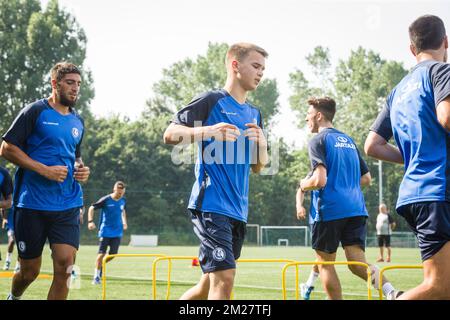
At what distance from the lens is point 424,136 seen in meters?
5.02

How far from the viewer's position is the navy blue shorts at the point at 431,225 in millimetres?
4766

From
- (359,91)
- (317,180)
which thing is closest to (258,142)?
(317,180)

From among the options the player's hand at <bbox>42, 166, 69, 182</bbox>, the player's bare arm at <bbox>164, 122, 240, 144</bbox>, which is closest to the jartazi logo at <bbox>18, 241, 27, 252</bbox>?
the player's hand at <bbox>42, 166, 69, 182</bbox>

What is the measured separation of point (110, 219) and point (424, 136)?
13.3 m

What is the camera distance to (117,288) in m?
13.9

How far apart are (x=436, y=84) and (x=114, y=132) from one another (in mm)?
63552

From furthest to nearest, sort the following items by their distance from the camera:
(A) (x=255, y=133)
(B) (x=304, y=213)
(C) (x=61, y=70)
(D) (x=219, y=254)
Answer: (B) (x=304, y=213)
(C) (x=61, y=70)
(A) (x=255, y=133)
(D) (x=219, y=254)

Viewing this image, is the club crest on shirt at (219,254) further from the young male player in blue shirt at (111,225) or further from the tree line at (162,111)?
the tree line at (162,111)

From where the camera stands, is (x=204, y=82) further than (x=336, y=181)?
Yes

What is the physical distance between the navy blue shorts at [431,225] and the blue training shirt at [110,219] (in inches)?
514

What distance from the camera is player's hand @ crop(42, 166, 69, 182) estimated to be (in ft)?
23.6

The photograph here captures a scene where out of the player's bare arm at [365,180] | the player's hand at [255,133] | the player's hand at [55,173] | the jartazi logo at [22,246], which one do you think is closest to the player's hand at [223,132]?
the player's hand at [255,133]

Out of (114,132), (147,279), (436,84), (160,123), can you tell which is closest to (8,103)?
(114,132)

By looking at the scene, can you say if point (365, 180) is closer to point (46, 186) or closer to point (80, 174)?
point (80, 174)
